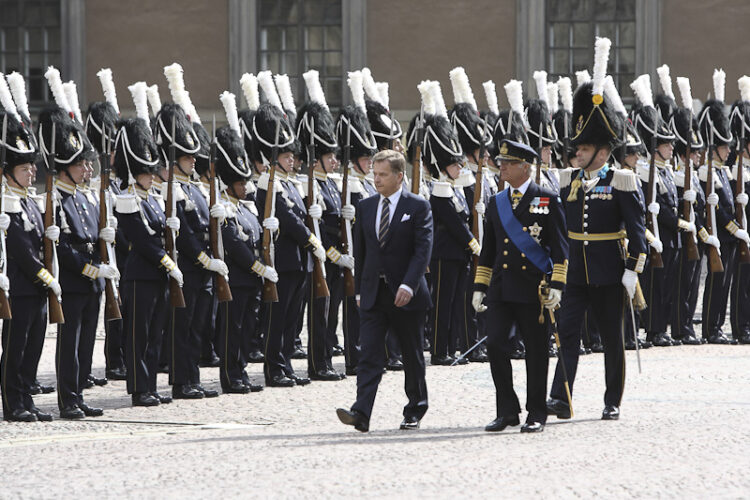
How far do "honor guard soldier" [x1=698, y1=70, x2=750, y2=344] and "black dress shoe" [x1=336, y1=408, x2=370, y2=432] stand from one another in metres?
5.91

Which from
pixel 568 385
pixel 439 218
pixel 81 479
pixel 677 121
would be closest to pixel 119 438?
pixel 81 479

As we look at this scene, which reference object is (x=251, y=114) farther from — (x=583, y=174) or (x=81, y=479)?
(x=81, y=479)

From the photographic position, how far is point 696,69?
22.6 m

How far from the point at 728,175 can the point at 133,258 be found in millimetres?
6029

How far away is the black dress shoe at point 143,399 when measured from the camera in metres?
9.41

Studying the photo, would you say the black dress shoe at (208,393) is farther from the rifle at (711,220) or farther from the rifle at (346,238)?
the rifle at (711,220)

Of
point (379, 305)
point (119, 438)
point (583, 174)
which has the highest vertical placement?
point (583, 174)

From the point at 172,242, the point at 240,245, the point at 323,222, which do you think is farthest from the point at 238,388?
the point at 323,222

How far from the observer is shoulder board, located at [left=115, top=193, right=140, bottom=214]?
369 inches

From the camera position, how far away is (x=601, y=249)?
28.1 ft

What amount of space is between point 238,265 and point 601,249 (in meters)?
2.71

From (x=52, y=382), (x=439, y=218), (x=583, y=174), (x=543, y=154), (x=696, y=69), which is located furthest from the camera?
(x=696, y=69)

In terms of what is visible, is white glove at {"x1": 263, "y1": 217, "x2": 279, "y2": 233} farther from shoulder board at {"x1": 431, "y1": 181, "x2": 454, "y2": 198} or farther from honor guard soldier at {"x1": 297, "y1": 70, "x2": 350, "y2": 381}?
shoulder board at {"x1": 431, "y1": 181, "x2": 454, "y2": 198}

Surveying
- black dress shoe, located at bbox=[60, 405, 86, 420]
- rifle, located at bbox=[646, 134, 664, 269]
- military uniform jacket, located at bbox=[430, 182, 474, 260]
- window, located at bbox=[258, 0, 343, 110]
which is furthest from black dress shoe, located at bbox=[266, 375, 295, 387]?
window, located at bbox=[258, 0, 343, 110]
